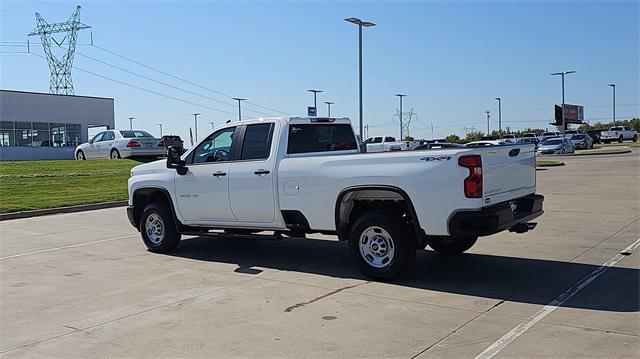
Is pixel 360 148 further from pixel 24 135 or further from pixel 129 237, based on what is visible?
pixel 24 135

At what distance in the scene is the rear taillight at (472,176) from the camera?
6512 mm

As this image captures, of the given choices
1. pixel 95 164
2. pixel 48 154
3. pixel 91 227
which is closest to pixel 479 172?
pixel 91 227

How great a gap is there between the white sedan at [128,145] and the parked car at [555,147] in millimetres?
34720

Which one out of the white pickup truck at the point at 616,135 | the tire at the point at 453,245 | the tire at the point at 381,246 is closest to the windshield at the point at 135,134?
the tire at the point at 453,245

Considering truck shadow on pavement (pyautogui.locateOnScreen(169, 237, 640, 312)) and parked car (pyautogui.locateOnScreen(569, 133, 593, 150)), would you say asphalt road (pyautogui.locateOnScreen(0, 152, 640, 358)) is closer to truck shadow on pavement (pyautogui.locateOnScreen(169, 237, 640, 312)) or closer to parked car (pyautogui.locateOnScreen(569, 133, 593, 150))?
truck shadow on pavement (pyautogui.locateOnScreen(169, 237, 640, 312))

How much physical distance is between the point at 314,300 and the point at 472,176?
6.95 feet

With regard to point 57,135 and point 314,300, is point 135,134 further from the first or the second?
point 57,135

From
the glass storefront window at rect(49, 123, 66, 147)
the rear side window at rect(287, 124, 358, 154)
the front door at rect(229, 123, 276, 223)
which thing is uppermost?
the glass storefront window at rect(49, 123, 66, 147)

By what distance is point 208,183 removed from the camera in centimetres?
887

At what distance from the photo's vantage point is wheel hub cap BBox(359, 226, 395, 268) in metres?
7.20

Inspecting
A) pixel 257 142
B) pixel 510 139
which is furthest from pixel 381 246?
pixel 510 139

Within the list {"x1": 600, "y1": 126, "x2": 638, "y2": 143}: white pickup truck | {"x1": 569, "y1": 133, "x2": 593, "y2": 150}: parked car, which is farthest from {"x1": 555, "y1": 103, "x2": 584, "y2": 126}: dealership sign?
{"x1": 569, "y1": 133, "x2": 593, "y2": 150}: parked car

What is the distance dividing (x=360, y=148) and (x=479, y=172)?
3132mm

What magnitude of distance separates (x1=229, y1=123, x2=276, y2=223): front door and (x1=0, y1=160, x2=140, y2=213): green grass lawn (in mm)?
8867
